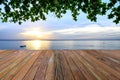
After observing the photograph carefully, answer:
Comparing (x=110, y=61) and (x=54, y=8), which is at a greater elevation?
(x=54, y=8)

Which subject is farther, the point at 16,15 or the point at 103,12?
the point at 16,15

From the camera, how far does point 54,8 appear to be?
4785mm

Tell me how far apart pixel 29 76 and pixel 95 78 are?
1514 mm

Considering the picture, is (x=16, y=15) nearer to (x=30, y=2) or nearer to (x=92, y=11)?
(x=30, y=2)

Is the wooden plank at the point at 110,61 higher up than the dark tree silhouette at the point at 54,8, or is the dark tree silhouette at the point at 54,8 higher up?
the dark tree silhouette at the point at 54,8

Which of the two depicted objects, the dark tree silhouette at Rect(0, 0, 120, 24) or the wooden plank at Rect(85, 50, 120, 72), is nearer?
the dark tree silhouette at Rect(0, 0, 120, 24)

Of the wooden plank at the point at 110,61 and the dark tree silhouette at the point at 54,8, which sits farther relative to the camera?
the wooden plank at the point at 110,61

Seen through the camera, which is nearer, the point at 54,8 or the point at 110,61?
the point at 54,8

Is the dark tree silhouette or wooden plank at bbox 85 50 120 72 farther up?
the dark tree silhouette

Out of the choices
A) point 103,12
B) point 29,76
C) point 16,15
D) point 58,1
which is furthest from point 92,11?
point 29,76

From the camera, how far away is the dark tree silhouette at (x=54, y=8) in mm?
3373

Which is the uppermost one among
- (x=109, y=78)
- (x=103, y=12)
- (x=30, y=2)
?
(x=30, y=2)

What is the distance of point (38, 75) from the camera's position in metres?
4.28

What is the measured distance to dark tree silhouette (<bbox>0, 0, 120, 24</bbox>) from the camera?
337 centimetres
